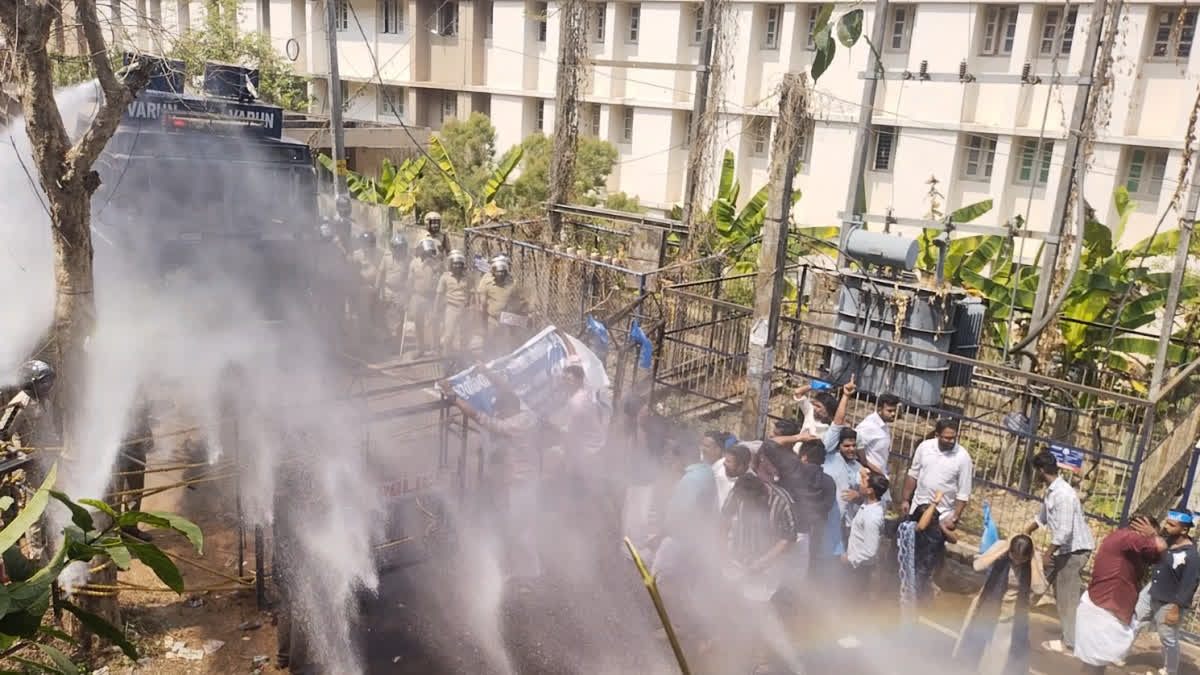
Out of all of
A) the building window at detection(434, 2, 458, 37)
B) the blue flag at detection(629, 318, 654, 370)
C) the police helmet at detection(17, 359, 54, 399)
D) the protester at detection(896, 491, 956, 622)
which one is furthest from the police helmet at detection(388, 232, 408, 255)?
the building window at detection(434, 2, 458, 37)

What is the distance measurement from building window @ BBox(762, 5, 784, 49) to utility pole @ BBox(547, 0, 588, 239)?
1178cm

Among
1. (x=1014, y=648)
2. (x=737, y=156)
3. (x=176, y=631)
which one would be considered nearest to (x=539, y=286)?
(x=176, y=631)

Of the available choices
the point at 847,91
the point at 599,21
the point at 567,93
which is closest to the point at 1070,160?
the point at 567,93

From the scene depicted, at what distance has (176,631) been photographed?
6488 mm

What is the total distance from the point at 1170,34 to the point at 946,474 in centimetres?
1524

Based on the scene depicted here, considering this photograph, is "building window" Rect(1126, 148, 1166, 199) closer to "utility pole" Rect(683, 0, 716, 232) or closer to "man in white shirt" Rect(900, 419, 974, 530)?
"utility pole" Rect(683, 0, 716, 232)

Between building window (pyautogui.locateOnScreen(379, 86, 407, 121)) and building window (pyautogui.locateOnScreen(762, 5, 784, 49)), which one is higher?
building window (pyautogui.locateOnScreen(762, 5, 784, 49))

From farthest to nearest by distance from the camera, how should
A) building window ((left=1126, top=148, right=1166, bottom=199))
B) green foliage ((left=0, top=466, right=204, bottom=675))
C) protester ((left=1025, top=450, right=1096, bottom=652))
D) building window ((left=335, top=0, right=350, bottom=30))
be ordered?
building window ((left=335, top=0, right=350, bottom=30))
building window ((left=1126, top=148, right=1166, bottom=199))
protester ((left=1025, top=450, right=1096, bottom=652))
green foliage ((left=0, top=466, right=204, bottom=675))

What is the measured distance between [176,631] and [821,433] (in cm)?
521

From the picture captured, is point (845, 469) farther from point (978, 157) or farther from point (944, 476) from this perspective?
point (978, 157)

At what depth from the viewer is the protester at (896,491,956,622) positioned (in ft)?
22.8

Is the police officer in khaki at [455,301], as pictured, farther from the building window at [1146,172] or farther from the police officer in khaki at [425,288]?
the building window at [1146,172]

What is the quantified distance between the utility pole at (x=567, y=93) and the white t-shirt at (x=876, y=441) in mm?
6979

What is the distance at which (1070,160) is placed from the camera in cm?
1013
